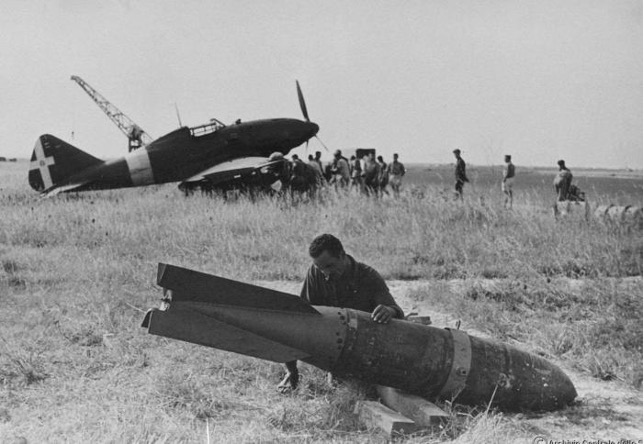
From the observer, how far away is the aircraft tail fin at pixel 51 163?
573 inches

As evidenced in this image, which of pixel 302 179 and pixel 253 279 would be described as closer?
pixel 253 279

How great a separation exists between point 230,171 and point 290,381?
10600 mm

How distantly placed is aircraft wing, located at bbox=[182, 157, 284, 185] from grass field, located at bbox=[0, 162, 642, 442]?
132 cm

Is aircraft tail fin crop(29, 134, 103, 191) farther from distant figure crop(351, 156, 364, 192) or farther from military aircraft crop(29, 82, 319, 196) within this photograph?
distant figure crop(351, 156, 364, 192)

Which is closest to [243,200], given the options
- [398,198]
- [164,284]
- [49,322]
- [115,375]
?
Answer: [398,198]

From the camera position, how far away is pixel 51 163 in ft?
47.9

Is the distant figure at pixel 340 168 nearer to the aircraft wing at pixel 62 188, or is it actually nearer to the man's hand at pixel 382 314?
the aircraft wing at pixel 62 188

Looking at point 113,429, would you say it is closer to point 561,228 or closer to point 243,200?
point 561,228

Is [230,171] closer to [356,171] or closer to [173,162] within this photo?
[173,162]

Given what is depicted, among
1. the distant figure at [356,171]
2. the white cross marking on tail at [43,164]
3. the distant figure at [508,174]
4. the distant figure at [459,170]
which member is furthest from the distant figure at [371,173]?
the white cross marking on tail at [43,164]

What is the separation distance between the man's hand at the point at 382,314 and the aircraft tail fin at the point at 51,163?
12.7 metres

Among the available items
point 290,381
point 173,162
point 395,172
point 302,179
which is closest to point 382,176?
point 395,172

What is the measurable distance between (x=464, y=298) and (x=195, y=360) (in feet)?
10.9

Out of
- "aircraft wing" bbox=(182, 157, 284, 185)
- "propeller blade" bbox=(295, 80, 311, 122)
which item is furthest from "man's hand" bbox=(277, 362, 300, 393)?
"propeller blade" bbox=(295, 80, 311, 122)
